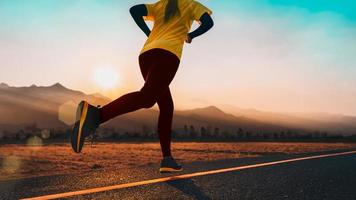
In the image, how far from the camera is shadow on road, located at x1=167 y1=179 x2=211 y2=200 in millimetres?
4028

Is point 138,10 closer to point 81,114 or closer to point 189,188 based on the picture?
point 81,114

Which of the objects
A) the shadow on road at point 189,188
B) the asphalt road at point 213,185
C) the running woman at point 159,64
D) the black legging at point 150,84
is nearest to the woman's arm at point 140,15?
the running woman at point 159,64

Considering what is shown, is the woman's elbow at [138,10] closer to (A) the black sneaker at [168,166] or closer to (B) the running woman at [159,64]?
(B) the running woman at [159,64]

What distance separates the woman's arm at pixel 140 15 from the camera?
538 centimetres

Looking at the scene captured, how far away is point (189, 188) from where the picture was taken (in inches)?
172

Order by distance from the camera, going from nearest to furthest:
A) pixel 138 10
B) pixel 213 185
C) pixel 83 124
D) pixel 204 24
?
pixel 213 185 < pixel 83 124 < pixel 204 24 < pixel 138 10

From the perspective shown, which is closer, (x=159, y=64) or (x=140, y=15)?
(x=159, y=64)

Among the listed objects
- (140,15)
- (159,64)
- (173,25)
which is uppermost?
(140,15)

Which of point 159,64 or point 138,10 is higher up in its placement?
point 138,10

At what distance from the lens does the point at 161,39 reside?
5.19 m

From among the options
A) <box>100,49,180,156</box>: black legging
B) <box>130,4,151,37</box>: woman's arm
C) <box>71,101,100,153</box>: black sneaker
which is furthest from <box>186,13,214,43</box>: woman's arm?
<box>71,101,100,153</box>: black sneaker

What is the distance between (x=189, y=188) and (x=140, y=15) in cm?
216

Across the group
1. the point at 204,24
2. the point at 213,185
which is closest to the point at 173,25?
the point at 204,24

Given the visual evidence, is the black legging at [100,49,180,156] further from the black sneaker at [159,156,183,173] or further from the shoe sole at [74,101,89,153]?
the black sneaker at [159,156,183,173]
